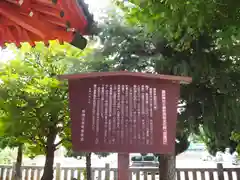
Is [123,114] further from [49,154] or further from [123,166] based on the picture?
[49,154]

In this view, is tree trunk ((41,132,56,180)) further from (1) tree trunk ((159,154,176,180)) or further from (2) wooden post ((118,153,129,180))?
(2) wooden post ((118,153,129,180))

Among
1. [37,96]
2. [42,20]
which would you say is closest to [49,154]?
[37,96]

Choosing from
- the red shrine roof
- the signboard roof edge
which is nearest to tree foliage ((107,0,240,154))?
the signboard roof edge

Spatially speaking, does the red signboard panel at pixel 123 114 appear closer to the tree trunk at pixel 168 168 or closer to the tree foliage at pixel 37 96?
the tree foliage at pixel 37 96

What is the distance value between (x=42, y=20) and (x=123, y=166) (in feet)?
5.69

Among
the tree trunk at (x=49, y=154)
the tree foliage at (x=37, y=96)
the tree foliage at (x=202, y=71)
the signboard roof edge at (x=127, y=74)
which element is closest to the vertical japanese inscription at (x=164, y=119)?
the signboard roof edge at (x=127, y=74)

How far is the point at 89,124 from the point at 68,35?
1.12 metres

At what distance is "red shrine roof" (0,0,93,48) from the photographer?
220 centimetres

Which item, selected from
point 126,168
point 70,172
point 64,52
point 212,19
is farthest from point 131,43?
point 70,172

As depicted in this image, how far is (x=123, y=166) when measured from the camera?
117 inches

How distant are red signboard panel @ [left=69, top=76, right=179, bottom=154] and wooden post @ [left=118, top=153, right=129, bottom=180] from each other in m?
0.10

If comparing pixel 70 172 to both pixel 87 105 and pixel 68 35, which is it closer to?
pixel 87 105

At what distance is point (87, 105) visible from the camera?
3.20 meters

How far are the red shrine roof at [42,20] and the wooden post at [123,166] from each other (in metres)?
1.39
